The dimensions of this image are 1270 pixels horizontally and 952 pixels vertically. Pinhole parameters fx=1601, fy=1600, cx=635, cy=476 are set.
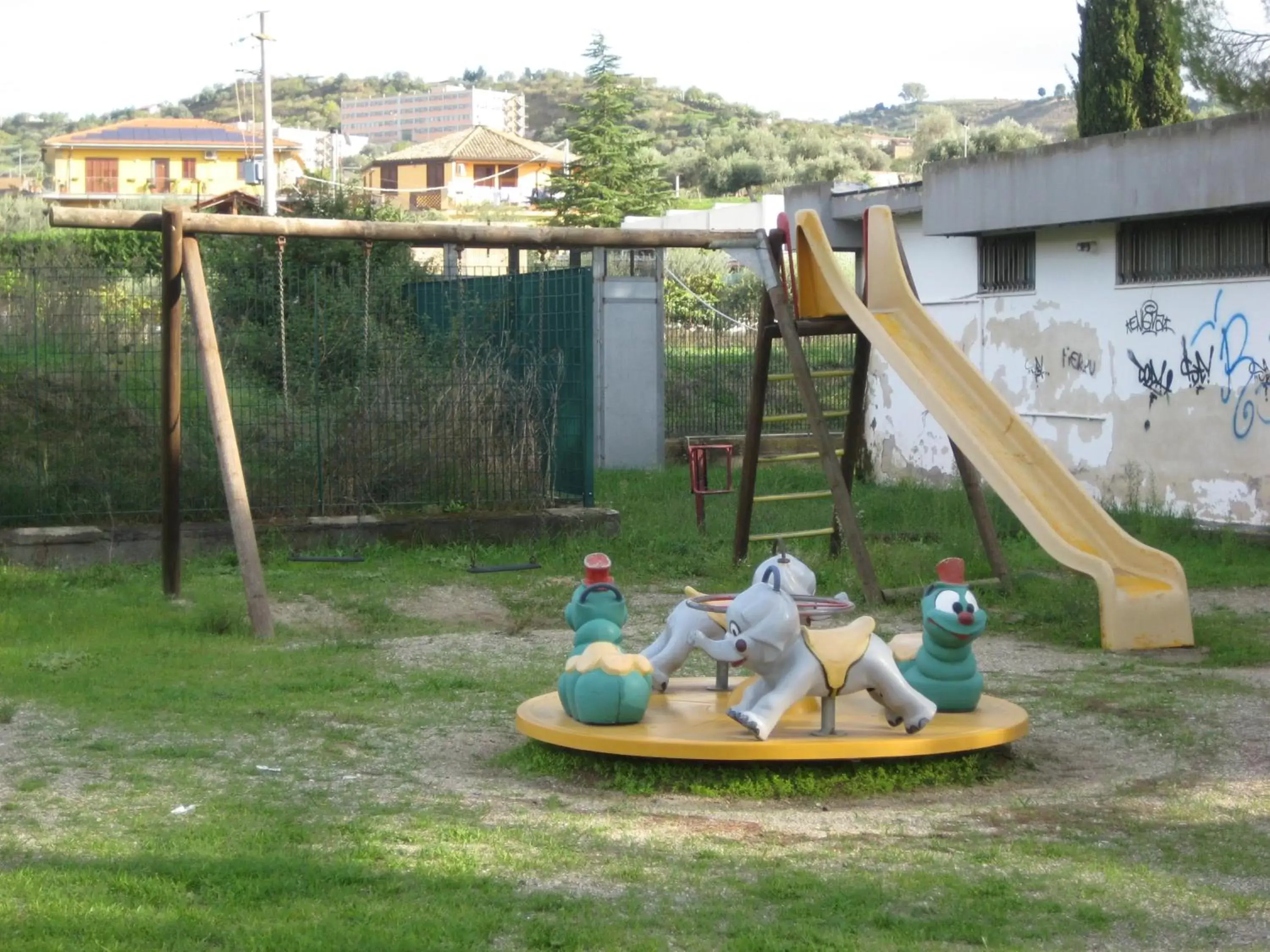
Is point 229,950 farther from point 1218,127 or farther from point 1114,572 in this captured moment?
point 1218,127

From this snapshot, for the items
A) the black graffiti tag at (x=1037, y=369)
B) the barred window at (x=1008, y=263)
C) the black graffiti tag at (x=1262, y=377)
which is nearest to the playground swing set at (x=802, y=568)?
the black graffiti tag at (x=1262, y=377)

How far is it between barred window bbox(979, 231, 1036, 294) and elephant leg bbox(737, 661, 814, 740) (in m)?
11.6

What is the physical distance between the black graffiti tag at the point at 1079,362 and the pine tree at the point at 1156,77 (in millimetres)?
10402

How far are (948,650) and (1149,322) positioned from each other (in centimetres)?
944

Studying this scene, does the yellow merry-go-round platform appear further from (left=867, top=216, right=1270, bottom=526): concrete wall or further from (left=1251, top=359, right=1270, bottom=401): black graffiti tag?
(left=867, top=216, right=1270, bottom=526): concrete wall

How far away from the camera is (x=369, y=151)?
162 m

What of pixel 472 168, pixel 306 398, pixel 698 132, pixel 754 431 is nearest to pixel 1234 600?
pixel 754 431

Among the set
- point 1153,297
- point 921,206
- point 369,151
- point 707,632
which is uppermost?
point 369,151

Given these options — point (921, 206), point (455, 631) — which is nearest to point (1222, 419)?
point (921, 206)

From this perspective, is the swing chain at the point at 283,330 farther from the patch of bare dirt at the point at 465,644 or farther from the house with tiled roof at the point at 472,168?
the house with tiled roof at the point at 472,168

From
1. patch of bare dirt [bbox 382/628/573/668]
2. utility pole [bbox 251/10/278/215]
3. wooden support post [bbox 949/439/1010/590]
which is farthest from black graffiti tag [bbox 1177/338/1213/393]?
utility pole [bbox 251/10/278/215]

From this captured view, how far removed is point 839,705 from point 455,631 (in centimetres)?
369

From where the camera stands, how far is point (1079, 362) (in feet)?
52.5

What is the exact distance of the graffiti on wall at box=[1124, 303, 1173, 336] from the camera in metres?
14.8
